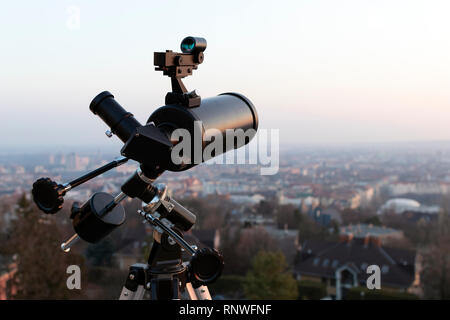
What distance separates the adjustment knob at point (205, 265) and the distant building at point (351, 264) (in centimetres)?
1358

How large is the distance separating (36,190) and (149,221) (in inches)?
16.9

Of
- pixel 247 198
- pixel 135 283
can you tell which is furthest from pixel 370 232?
Result: pixel 135 283

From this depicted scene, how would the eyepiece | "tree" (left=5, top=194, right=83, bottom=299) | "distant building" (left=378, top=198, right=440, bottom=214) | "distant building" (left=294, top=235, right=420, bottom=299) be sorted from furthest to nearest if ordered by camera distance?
"distant building" (left=378, top=198, right=440, bottom=214)
"distant building" (left=294, top=235, right=420, bottom=299)
"tree" (left=5, top=194, right=83, bottom=299)
the eyepiece

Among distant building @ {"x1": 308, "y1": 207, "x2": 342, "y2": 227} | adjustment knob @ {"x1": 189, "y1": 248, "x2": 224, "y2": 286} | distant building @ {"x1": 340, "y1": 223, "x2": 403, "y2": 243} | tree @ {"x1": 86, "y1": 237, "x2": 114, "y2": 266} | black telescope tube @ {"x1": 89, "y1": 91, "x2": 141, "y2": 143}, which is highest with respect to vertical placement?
black telescope tube @ {"x1": 89, "y1": 91, "x2": 141, "y2": 143}

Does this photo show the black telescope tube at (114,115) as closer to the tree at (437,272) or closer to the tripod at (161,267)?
the tripod at (161,267)

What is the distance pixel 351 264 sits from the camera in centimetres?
1617

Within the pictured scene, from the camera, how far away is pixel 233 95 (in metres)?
2.12

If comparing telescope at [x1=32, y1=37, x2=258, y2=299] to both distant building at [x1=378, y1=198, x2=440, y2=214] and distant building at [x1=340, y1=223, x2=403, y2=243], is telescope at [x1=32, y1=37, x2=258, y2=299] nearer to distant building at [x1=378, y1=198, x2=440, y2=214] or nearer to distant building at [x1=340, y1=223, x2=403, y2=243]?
distant building at [x1=340, y1=223, x2=403, y2=243]

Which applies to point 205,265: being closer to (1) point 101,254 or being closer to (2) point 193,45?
(2) point 193,45

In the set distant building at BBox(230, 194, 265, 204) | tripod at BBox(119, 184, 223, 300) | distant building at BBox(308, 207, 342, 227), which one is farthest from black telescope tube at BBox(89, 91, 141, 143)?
distant building at BBox(308, 207, 342, 227)

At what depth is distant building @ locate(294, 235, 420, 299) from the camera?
15.2 metres

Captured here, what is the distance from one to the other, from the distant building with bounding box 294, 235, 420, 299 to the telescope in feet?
44.0

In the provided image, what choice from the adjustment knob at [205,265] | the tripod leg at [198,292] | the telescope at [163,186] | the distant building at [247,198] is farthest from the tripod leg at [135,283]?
the distant building at [247,198]
